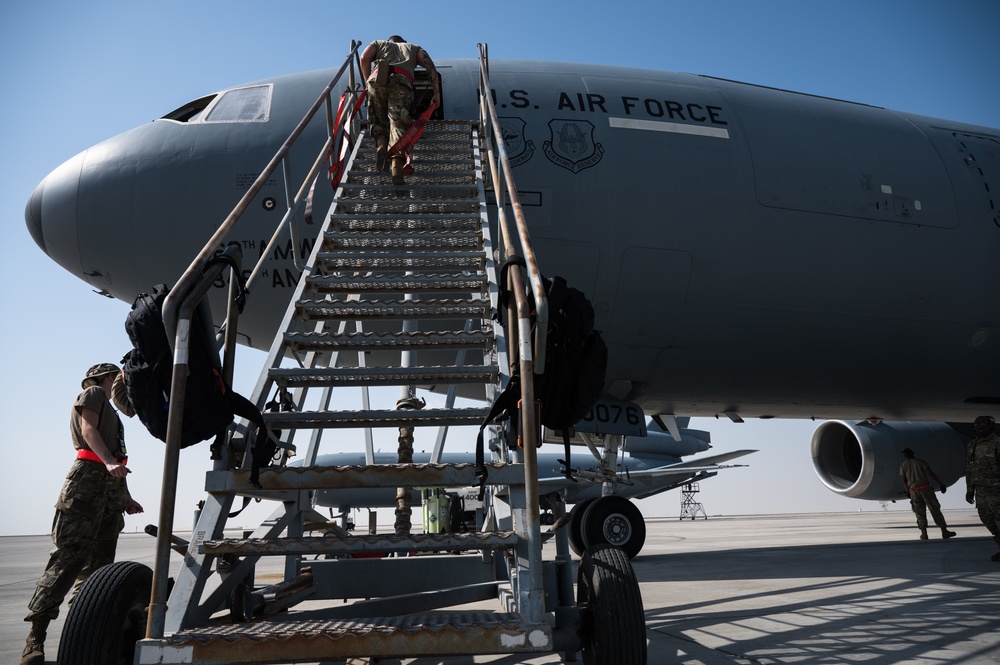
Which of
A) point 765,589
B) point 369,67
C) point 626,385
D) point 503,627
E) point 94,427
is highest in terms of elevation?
point 369,67

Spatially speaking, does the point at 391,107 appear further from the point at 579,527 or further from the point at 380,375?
the point at 579,527

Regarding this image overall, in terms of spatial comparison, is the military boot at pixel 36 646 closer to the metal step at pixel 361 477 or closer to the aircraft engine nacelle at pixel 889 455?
the metal step at pixel 361 477

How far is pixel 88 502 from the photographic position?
4426 mm

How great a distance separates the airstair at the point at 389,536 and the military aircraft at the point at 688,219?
1.82m

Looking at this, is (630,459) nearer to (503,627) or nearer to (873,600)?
(873,600)

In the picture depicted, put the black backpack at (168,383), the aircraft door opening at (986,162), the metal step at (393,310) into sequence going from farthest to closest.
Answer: the aircraft door opening at (986,162) < the metal step at (393,310) < the black backpack at (168,383)

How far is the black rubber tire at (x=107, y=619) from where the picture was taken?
2.48m

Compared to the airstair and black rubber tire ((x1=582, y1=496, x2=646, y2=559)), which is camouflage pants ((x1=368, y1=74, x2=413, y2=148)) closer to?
the airstair

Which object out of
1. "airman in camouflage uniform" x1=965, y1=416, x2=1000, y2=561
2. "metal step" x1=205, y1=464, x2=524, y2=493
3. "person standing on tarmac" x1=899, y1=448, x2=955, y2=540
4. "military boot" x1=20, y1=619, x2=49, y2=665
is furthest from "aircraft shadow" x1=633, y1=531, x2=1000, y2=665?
"person standing on tarmac" x1=899, y1=448, x2=955, y2=540

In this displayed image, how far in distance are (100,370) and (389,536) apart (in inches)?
113

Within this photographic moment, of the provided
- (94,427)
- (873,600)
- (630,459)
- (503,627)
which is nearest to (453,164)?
(94,427)

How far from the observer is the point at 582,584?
9.40ft

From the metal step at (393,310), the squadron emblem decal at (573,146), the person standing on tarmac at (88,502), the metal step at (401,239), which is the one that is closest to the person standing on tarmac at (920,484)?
the squadron emblem decal at (573,146)

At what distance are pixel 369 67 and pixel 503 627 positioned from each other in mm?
6218
